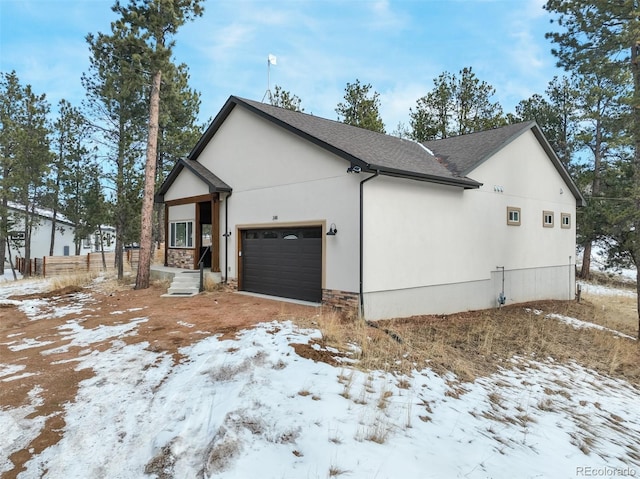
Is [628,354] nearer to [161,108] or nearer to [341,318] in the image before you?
[341,318]

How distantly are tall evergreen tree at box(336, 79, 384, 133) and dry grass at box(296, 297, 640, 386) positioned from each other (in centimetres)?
1512

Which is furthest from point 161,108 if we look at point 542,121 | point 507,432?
point 542,121

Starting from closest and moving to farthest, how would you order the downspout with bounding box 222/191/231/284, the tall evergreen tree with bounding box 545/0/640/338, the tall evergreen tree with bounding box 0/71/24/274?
the tall evergreen tree with bounding box 545/0/640/338 < the downspout with bounding box 222/191/231/284 < the tall evergreen tree with bounding box 0/71/24/274

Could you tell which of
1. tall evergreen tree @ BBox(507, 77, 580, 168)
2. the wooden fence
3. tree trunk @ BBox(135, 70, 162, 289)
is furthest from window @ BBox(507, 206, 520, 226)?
the wooden fence

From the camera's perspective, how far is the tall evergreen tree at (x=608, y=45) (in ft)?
36.0

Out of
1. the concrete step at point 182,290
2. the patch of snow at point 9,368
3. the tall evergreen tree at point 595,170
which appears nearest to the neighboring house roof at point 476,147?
the tall evergreen tree at point 595,170

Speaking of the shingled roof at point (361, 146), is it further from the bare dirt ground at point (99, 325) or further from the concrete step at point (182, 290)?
the concrete step at point (182, 290)

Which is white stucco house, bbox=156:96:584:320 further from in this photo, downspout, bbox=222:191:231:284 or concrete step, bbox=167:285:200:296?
concrete step, bbox=167:285:200:296

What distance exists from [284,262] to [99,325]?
16.4 feet

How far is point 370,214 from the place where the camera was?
8938mm

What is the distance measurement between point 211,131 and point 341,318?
9.27 meters

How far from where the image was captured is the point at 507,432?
4.19 meters

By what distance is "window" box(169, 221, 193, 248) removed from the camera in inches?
596

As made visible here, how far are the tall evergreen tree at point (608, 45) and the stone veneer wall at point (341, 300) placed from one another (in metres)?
8.79
